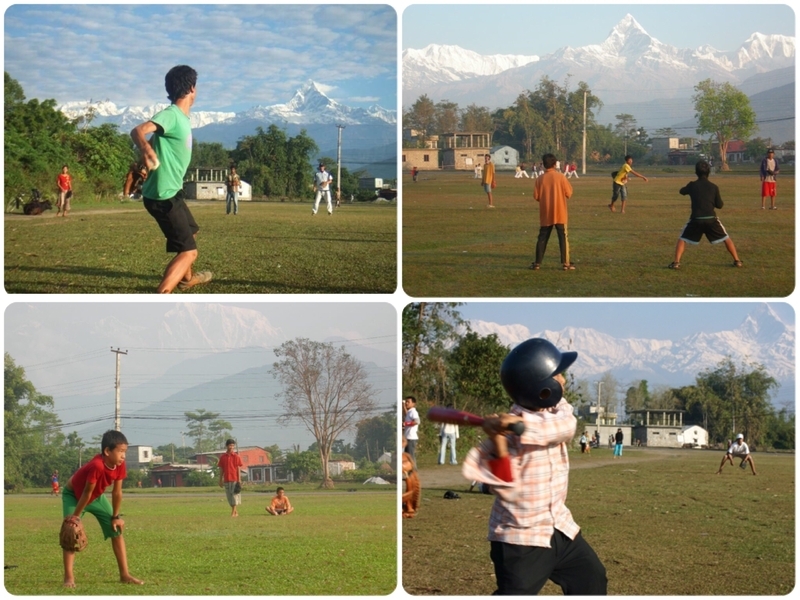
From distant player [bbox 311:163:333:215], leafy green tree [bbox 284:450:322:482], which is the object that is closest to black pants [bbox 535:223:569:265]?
leafy green tree [bbox 284:450:322:482]

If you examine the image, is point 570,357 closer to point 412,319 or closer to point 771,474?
point 412,319

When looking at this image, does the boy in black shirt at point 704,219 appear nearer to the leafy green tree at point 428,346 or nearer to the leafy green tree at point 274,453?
the leafy green tree at point 428,346

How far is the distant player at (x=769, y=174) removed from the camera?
48.1 feet

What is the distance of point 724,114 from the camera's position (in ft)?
46.8

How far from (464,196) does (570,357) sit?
13.5 meters

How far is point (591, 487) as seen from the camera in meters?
12.2

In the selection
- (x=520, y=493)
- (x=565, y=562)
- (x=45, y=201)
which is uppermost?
(x=45, y=201)

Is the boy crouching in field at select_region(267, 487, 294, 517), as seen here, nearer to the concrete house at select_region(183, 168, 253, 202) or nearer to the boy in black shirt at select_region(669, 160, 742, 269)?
the boy in black shirt at select_region(669, 160, 742, 269)

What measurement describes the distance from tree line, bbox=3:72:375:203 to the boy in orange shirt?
5.72 metres

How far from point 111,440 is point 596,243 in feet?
24.4

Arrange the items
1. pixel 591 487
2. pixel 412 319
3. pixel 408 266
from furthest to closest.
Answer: pixel 591 487, pixel 412 319, pixel 408 266

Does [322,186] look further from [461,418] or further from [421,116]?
[461,418]

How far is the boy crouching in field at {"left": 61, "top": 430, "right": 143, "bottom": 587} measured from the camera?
6.59 m

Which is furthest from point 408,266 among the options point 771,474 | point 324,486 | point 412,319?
point 771,474
